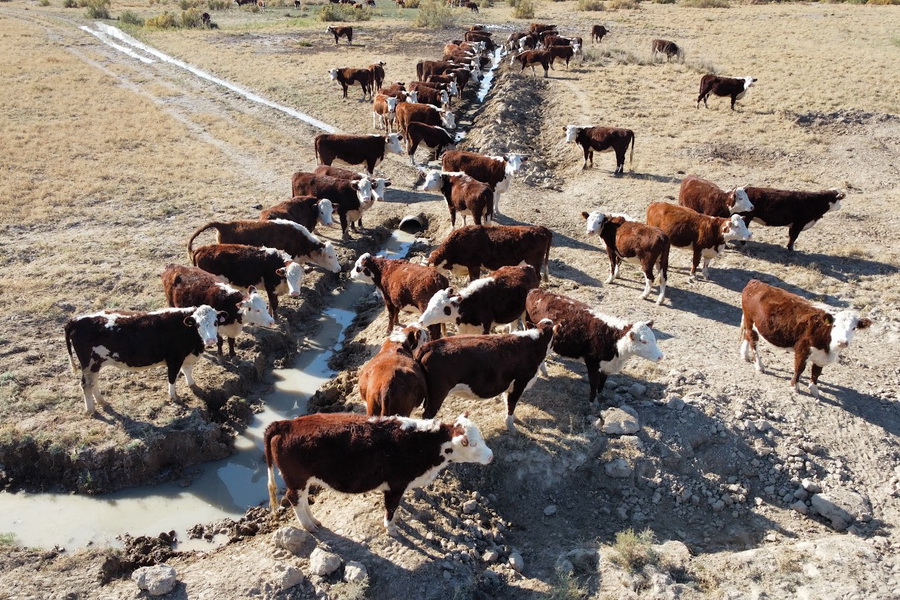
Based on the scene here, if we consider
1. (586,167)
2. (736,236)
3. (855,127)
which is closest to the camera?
(736,236)

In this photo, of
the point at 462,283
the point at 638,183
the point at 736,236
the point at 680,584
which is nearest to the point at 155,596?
A: the point at 680,584

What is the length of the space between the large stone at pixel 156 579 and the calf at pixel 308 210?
8432 millimetres

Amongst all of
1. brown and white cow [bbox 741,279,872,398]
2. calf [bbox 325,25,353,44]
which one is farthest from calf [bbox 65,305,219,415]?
calf [bbox 325,25,353,44]

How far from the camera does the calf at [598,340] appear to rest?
28.2 ft

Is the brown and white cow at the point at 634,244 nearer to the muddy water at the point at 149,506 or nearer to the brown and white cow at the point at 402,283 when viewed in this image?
the brown and white cow at the point at 402,283

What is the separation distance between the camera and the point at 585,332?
891 centimetres

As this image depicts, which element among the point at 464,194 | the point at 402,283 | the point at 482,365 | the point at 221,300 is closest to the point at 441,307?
the point at 402,283

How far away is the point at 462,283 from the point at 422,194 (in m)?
5.61

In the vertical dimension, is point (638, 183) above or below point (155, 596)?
above

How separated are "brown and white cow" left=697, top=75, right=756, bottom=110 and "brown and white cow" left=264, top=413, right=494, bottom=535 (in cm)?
1983

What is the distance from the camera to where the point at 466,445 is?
6.75 metres

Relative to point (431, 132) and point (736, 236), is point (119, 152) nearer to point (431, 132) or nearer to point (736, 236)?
point (431, 132)

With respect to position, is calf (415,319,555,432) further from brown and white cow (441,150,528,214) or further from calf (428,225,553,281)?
brown and white cow (441,150,528,214)

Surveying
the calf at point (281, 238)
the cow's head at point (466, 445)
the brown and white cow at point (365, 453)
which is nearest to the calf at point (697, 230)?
the calf at point (281, 238)
